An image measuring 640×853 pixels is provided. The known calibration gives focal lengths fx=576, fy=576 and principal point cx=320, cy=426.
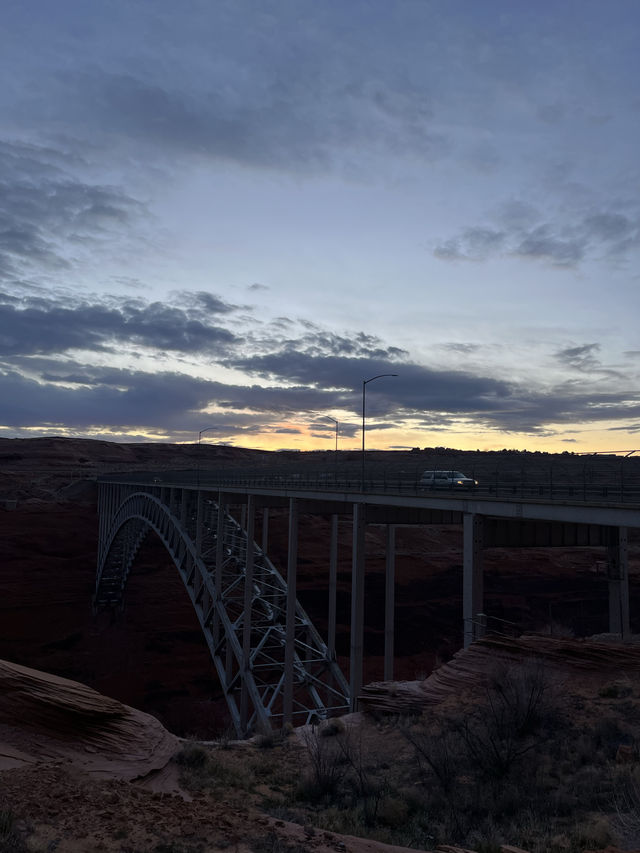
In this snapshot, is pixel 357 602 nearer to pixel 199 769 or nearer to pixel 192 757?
pixel 192 757

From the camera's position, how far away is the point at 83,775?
9.40 meters

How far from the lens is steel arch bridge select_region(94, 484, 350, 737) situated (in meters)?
26.9

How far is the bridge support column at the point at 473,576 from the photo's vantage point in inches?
583

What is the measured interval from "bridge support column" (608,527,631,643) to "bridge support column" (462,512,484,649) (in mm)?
3903

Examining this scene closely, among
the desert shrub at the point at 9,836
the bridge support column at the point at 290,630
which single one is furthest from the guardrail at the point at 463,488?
the desert shrub at the point at 9,836

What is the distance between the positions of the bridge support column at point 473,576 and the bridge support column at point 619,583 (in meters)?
3.90

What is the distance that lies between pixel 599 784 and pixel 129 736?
8.48m

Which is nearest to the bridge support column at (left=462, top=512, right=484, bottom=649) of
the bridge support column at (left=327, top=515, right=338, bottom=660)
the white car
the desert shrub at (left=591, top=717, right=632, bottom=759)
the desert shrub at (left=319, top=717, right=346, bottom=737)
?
the white car

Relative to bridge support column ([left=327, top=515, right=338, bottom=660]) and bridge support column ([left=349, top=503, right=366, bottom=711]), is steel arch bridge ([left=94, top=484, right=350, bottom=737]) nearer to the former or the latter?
bridge support column ([left=327, top=515, right=338, bottom=660])

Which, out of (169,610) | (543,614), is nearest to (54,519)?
(169,610)

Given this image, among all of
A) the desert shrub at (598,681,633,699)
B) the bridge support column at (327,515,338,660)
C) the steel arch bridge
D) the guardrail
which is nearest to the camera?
the desert shrub at (598,681,633,699)

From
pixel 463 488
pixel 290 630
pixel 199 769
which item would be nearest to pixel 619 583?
pixel 463 488

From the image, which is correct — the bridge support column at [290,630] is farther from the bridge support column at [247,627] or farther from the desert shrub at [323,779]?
the desert shrub at [323,779]

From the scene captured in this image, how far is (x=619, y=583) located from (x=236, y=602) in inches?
838
